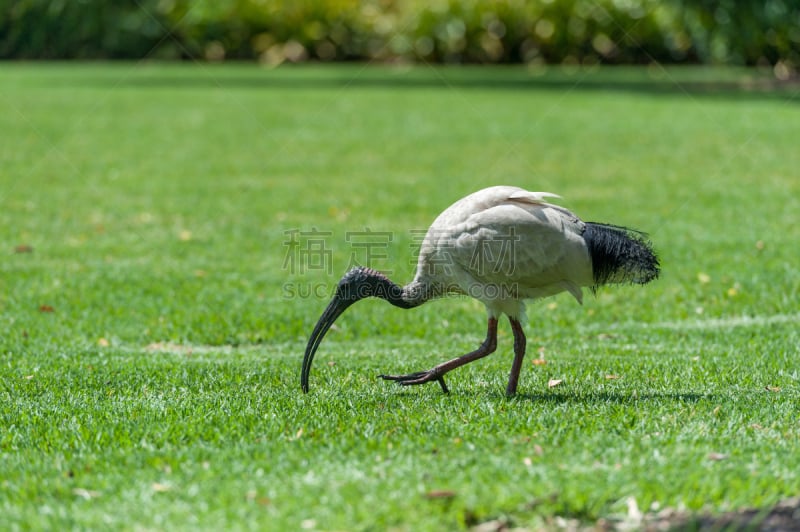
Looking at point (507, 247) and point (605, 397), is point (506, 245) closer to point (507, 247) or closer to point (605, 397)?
point (507, 247)

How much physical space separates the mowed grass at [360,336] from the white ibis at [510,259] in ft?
1.78

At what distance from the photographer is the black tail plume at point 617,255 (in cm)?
570

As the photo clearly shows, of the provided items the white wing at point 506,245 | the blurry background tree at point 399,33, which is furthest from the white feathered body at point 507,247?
the blurry background tree at point 399,33

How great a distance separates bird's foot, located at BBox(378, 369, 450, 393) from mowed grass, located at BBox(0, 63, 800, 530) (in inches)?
3.1

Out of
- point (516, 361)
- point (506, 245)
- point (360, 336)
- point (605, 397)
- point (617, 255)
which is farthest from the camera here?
point (360, 336)

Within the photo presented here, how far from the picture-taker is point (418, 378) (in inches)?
236

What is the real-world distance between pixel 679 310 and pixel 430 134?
9.59 meters

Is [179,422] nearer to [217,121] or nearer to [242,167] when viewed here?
[242,167]

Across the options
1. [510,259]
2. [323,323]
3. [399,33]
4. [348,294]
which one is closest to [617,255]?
[510,259]

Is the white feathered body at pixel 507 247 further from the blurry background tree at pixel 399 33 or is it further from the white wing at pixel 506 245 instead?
the blurry background tree at pixel 399 33

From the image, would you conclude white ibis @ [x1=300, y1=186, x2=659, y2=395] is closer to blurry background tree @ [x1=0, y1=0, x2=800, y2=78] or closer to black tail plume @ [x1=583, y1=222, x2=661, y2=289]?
black tail plume @ [x1=583, y1=222, x2=661, y2=289]

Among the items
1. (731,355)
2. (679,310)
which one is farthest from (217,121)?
(731,355)

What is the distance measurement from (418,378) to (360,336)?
1.81 meters

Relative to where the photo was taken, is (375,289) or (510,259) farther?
Answer: (375,289)
